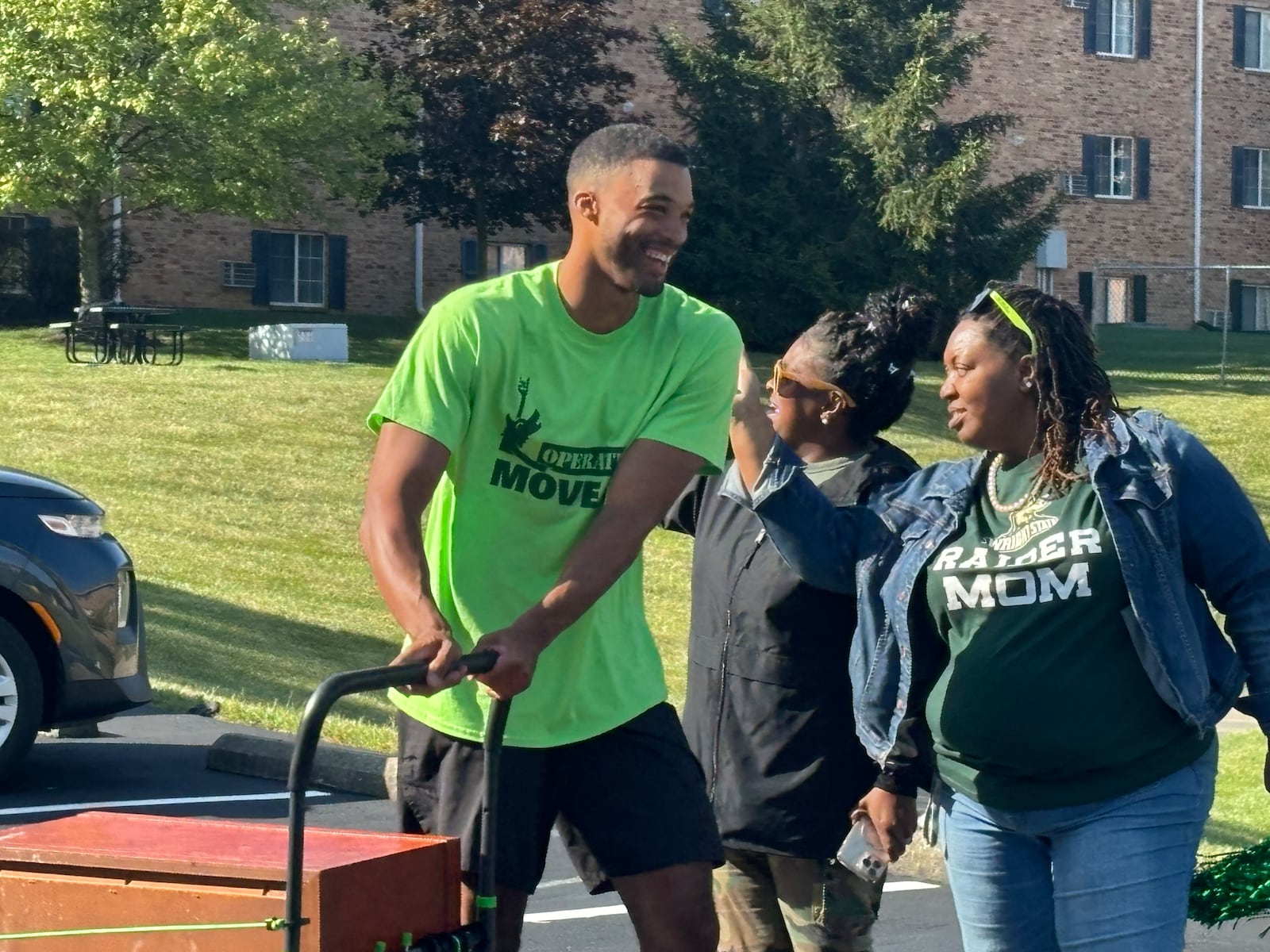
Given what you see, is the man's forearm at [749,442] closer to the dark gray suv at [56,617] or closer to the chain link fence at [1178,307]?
the dark gray suv at [56,617]

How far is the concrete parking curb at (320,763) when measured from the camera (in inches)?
338

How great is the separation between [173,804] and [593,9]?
2632cm

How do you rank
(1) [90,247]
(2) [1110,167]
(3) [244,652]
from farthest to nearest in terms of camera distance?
(2) [1110,167]
(1) [90,247]
(3) [244,652]

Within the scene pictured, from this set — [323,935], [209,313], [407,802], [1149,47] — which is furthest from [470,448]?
[1149,47]

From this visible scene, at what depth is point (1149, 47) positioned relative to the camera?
4662cm

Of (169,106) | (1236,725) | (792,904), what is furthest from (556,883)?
(169,106)

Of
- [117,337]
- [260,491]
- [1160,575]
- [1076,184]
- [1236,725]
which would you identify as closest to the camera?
[1160,575]

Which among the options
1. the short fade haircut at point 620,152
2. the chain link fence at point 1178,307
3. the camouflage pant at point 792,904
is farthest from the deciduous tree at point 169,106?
the short fade haircut at point 620,152

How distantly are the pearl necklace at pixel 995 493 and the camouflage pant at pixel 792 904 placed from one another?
36.7 inches

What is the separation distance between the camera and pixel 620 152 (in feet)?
11.7

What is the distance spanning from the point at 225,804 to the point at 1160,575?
5660mm

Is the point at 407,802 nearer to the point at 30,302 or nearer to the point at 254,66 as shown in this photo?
the point at 254,66

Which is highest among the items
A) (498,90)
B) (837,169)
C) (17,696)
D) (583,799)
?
(498,90)

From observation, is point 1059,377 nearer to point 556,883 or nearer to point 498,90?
point 556,883
